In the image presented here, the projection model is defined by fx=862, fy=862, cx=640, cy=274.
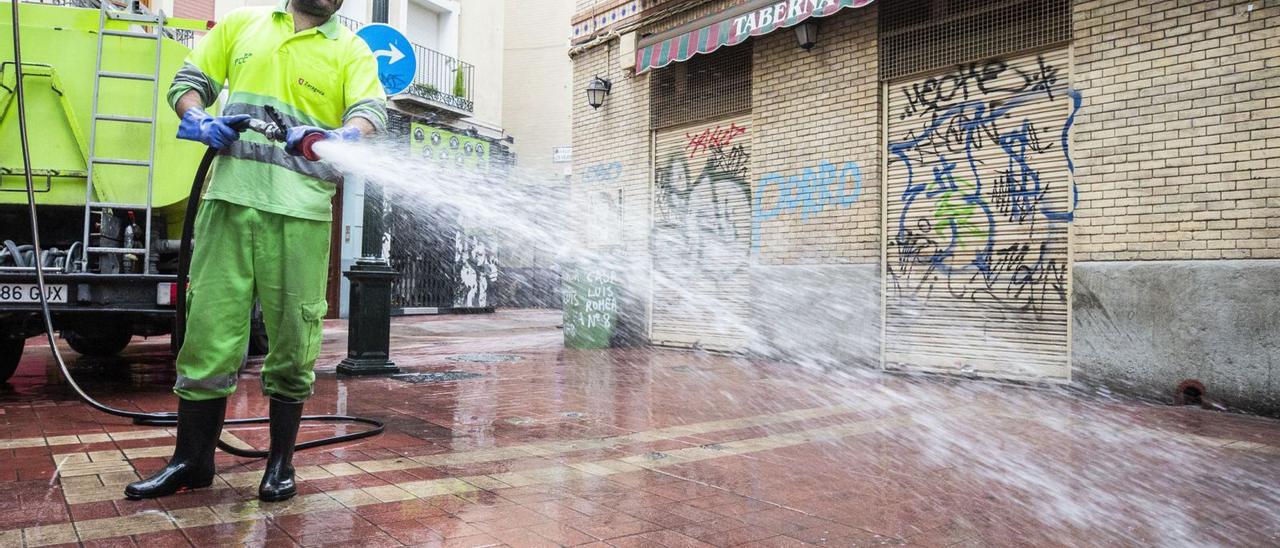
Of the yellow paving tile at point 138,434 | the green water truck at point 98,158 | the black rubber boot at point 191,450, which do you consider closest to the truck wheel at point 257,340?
the green water truck at point 98,158

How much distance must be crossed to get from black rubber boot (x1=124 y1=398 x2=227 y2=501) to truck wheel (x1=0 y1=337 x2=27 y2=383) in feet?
13.8

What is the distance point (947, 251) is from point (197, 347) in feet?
21.4

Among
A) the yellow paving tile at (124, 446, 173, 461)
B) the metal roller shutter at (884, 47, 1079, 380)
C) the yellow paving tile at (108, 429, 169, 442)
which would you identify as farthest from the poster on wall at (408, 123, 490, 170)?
the yellow paving tile at (124, 446, 173, 461)

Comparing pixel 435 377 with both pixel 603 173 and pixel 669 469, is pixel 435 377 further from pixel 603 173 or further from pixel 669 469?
pixel 603 173

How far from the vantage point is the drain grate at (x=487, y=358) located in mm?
9211

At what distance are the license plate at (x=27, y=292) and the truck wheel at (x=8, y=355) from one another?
55.2 inches

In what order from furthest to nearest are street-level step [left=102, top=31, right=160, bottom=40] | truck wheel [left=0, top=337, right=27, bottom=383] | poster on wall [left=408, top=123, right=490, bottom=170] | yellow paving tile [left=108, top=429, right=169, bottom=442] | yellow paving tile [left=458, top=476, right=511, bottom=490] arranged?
poster on wall [left=408, top=123, right=490, bottom=170]
truck wheel [left=0, top=337, right=27, bottom=383]
street-level step [left=102, top=31, right=160, bottom=40]
yellow paving tile [left=108, top=429, right=169, bottom=442]
yellow paving tile [left=458, top=476, right=511, bottom=490]

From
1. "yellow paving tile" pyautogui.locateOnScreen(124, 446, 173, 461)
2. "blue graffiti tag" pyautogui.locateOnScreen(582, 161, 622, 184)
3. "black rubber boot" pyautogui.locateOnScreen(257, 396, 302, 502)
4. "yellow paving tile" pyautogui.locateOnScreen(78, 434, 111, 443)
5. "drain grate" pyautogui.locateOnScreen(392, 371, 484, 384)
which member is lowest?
"yellow paving tile" pyautogui.locateOnScreen(124, 446, 173, 461)

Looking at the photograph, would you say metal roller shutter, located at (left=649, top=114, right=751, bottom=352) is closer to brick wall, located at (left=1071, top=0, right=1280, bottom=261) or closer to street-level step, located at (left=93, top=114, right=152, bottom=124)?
brick wall, located at (left=1071, top=0, right=1280, bottom=261)

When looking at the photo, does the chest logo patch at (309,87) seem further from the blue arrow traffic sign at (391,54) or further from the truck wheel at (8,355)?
the blue arrow traffic sign at (391,54)

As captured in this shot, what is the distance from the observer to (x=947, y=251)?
7965 millimetres

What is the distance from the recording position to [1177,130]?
254 inches

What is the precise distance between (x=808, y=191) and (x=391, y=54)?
209 inches

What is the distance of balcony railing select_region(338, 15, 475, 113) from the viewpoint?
1977 centimetres
